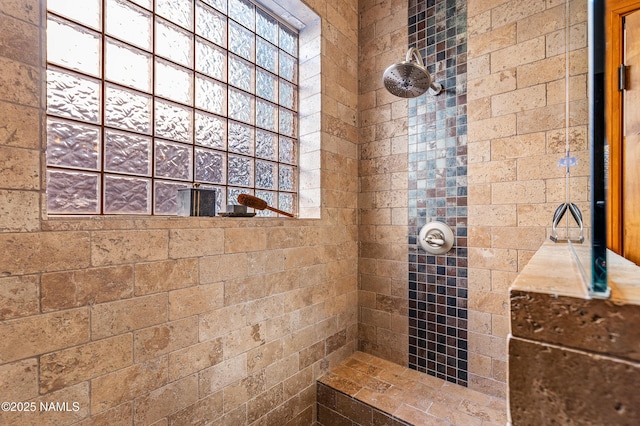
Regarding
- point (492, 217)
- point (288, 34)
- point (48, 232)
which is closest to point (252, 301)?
point (48, 232)

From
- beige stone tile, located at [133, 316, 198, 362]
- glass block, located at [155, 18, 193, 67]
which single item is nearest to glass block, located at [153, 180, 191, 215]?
beige stone tile, located at [133, 316, 198, 362]

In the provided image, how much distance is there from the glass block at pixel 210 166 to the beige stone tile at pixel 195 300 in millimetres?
618

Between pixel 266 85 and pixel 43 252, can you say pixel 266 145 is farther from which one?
pixel 43 252

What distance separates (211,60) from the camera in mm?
1737

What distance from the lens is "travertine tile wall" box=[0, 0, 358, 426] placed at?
970 millimetres

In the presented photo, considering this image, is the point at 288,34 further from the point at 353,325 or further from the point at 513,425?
the point at 513,425

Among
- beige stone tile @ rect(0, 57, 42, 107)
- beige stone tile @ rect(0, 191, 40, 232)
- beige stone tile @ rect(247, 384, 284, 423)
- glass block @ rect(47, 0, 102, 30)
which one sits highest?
glass block @ rect(47, 0, 102, 30)

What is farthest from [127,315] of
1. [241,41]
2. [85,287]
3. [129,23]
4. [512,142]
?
[512,142]

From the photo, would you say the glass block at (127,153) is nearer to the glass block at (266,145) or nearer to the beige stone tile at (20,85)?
the beige stone tile at (20,85)

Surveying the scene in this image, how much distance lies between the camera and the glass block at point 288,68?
2170mm

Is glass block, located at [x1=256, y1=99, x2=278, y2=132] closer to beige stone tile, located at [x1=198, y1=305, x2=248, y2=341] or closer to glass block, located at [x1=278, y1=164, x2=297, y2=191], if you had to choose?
glass block, located at [x1=278, y1=164, x2=297, y2=191]

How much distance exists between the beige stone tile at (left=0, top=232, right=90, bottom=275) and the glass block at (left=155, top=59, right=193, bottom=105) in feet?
2.75

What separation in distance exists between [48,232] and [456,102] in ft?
7.44

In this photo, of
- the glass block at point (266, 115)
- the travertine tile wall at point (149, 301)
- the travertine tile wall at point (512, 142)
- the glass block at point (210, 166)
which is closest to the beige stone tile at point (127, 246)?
the travertine tile wall at point (149, 301)
